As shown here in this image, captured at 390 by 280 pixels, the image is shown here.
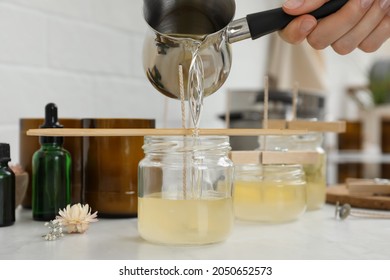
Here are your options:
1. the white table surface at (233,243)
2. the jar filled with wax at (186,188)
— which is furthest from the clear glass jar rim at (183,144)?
the white table surface at (233,243)

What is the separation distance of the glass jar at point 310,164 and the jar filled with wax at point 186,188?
253 mm

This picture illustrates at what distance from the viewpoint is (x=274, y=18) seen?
0.83 meters

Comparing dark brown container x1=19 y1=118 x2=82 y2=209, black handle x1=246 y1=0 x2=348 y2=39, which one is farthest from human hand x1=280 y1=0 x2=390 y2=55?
dark brown container x1=19 y1=118 x2=82 y2=209

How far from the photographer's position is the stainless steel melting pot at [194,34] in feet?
2.53

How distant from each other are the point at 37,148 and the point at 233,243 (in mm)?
412

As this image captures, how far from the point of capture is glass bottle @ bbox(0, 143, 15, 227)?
811mm

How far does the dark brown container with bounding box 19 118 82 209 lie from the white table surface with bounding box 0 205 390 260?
9cm

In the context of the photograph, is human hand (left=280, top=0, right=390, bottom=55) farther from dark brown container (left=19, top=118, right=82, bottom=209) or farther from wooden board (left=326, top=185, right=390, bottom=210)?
dark brown container (left=19, top=118, right=82, bottom=209)

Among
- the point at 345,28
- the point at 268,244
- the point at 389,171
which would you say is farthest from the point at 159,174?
the point at 389,171

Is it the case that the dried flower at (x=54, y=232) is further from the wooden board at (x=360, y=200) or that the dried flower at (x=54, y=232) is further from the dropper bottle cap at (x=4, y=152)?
the wooden board at (x=360, y=200)
